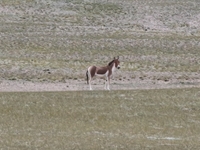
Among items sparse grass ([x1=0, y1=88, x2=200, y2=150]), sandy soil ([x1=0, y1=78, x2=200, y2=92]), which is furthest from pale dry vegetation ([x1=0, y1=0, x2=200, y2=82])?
sparse grass ([x1=0, y1=88, x2=200, y2=150])

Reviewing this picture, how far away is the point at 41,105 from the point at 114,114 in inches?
116

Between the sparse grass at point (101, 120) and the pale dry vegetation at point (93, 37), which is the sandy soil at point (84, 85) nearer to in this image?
the pale dry vegetation at point (93, 37)

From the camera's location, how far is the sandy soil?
118 ft

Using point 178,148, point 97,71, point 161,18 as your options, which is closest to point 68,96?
point 97,71

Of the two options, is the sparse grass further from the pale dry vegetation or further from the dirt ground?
A: the pale dry vegetation

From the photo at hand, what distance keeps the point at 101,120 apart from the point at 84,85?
12602mm

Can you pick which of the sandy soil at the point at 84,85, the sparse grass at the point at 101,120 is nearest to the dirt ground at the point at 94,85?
the sandy soil at the point at 84,85

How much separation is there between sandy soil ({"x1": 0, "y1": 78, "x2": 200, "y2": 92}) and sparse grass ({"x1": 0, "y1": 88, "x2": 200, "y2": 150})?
4.34 meters

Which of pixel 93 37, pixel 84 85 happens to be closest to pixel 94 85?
pixel 84 85

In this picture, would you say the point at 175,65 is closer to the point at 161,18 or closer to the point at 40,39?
the point at 40,39

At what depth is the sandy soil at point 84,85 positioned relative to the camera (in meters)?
35.8

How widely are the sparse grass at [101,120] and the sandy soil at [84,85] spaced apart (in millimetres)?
4345

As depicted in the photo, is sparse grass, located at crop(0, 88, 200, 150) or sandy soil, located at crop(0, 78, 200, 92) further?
sandy soil, located at crop(0, 78, 200, 92)

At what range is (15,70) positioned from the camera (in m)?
40.7
